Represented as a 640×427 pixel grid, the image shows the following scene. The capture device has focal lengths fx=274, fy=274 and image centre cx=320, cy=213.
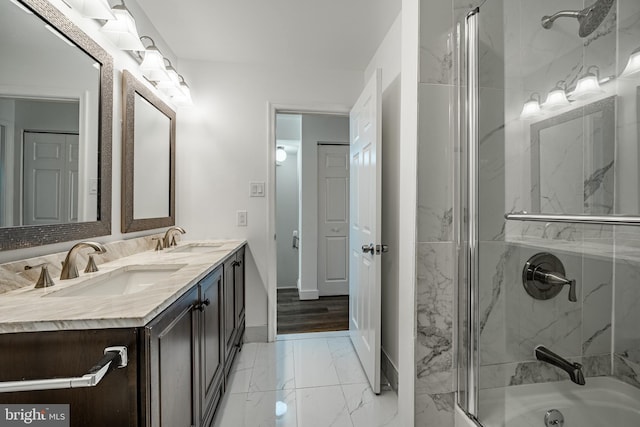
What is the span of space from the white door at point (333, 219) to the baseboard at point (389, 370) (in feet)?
5.58

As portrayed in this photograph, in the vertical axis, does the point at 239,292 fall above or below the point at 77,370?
below

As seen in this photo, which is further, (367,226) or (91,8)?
(367,226)

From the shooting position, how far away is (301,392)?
1744mm

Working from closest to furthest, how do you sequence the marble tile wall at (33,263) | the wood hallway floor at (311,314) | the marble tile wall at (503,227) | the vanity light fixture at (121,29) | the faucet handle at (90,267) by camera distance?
the marble tile wall at (33,263), the marble tile wall at (503,227), the faucet handle at (90,267), the vanity light fixture at (121,29), the wood hallway floor at (311,314)

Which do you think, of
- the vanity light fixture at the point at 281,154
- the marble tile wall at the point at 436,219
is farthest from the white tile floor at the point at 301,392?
the vanity light fixture at the point at 281,154

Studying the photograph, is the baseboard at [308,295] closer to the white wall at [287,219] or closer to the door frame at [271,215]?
the white wall at [287,219]

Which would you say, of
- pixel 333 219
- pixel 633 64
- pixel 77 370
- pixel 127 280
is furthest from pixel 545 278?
pixel 333 219

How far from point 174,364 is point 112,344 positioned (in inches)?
11.1

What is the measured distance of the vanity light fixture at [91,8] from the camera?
47.3 inches

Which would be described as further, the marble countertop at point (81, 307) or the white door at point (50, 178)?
the white door at point (50, 178)

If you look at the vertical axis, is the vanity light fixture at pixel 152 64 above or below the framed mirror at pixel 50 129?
above

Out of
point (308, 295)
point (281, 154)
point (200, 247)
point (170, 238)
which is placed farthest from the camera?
point (281, 154)

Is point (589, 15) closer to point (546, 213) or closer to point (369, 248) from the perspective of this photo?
point (546, 213)

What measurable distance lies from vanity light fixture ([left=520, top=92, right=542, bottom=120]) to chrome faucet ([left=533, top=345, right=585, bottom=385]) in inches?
35.5
